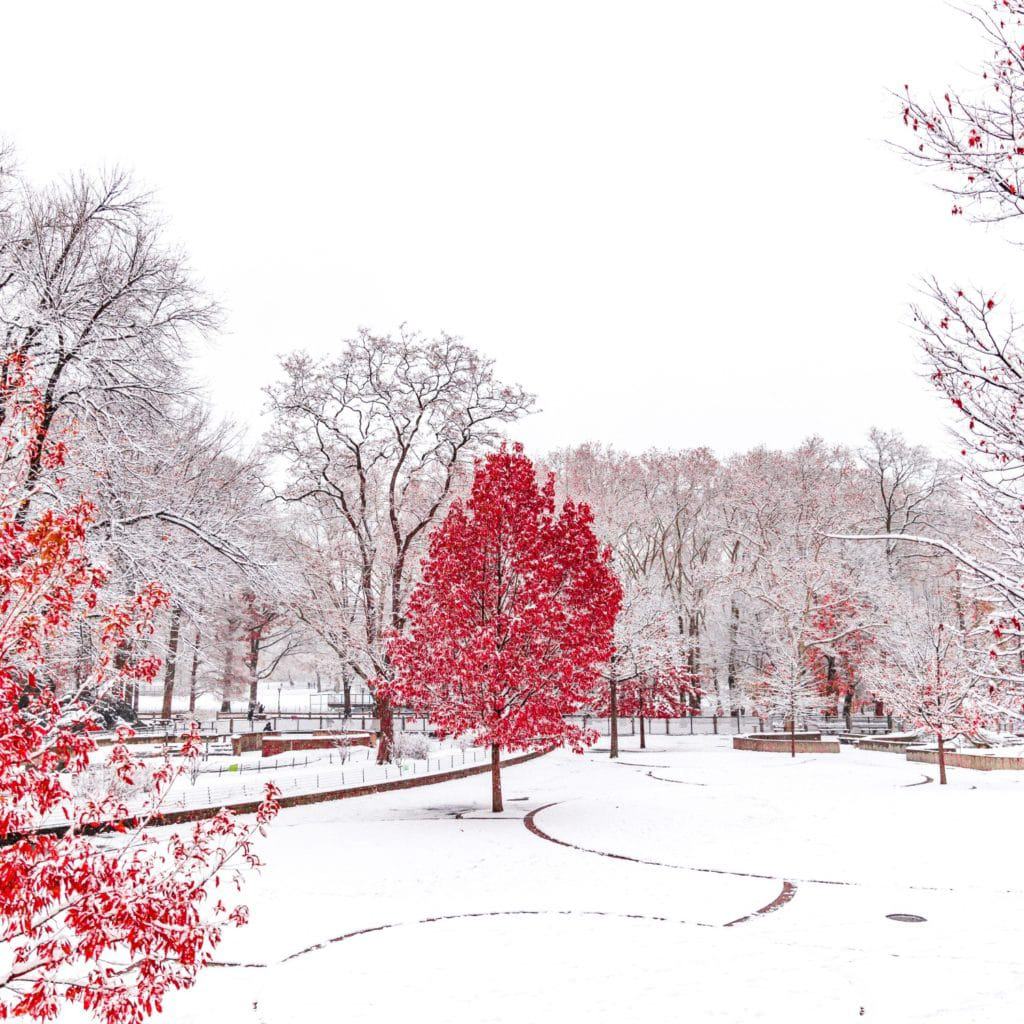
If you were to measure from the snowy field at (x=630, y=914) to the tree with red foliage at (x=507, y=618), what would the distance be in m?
2.40

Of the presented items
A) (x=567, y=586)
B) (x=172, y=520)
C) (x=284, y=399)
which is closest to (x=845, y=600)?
(x=567, y=586)

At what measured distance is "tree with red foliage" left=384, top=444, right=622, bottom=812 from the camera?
17.6 m

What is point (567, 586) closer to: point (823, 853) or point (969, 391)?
point (823, 853)

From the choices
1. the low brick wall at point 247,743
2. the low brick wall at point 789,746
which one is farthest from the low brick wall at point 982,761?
the low brick wall at point 247,743

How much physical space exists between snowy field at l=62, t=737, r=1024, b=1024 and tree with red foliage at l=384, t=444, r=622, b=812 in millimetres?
2403

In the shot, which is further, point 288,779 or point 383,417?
point 383,417

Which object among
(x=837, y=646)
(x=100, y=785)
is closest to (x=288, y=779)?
(x=100, y=785)

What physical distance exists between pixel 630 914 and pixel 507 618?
8481 millimetres

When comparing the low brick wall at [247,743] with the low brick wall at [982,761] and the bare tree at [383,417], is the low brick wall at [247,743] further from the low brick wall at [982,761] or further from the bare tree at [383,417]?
the low brick wall at [982,761]

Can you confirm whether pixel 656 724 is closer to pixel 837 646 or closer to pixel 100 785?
pixel 837 646

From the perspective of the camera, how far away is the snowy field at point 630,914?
24.6 feet

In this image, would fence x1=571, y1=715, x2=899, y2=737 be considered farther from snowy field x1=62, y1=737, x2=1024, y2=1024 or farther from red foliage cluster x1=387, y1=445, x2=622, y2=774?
red foliage cluster x1=387, y1=445, x2=622, y2=774

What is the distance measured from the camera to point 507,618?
720 inches

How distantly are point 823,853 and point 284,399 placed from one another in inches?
777
